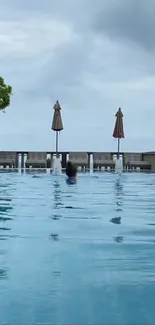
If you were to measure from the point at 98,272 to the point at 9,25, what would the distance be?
45.0 ft

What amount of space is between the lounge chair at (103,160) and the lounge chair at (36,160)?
2.45 m

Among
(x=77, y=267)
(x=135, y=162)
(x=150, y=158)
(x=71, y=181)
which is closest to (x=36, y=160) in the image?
(x=135, y=162)

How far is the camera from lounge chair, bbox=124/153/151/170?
24.2 metres

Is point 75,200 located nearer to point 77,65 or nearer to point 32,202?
point 32,202

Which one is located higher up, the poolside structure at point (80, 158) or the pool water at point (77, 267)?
the poolside structure at point (80, 158)

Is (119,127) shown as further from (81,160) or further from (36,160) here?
(36,160)

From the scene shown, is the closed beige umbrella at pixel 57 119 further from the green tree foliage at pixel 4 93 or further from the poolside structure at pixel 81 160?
the green tree foliage at pixel 4 93

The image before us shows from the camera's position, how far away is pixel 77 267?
4320 mm

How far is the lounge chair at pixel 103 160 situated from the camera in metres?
23.9

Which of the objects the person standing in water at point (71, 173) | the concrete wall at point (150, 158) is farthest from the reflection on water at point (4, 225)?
the concrete wall at point (150, 158)

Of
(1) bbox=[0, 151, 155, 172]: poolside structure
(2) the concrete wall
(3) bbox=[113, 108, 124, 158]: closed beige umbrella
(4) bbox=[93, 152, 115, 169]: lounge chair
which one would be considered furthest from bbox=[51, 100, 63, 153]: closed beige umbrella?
(2) the concrete wall

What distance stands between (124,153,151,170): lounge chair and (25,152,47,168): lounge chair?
398 cm

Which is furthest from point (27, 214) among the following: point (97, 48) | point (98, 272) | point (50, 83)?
point (50, 83)

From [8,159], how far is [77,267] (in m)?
20.4
